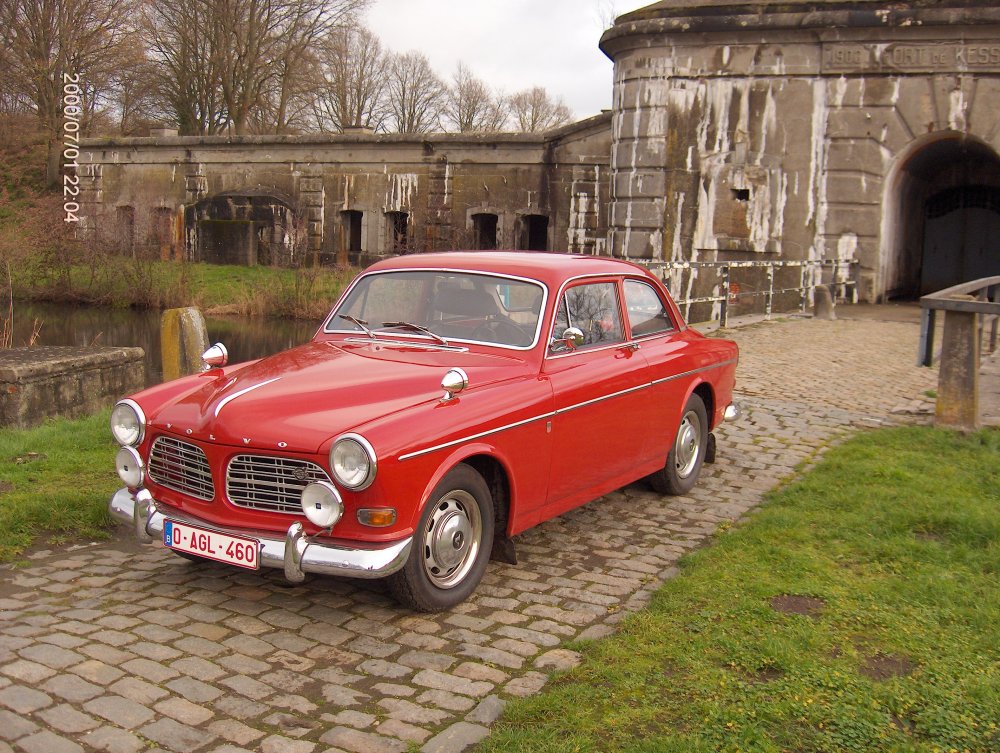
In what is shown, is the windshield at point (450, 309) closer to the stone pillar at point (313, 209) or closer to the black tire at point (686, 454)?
the black tire at point (686, 454)

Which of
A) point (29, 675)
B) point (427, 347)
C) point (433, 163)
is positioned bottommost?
point (29, 675)

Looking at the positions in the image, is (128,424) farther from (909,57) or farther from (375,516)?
(909,57)

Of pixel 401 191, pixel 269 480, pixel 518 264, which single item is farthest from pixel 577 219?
pixel 269 480

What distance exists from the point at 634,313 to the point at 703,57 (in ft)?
54.5

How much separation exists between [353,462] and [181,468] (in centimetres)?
107

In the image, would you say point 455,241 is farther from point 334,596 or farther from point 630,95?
point 334,596

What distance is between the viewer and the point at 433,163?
3092 centimetres

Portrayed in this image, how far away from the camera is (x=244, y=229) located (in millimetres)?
32250

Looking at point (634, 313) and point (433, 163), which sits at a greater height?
point (433, 163)

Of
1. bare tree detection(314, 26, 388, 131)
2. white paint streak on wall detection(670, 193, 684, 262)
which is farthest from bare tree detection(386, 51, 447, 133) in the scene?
white paint streak on wall detection(670, 193, 684, 262)

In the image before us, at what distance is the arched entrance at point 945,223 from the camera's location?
2295cm

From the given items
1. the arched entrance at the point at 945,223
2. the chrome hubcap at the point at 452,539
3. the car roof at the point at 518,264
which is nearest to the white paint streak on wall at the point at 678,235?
the arched entrance at the point at 945,223

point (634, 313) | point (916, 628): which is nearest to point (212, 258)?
point (634, 313)

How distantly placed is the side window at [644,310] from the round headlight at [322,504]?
9.26ft
